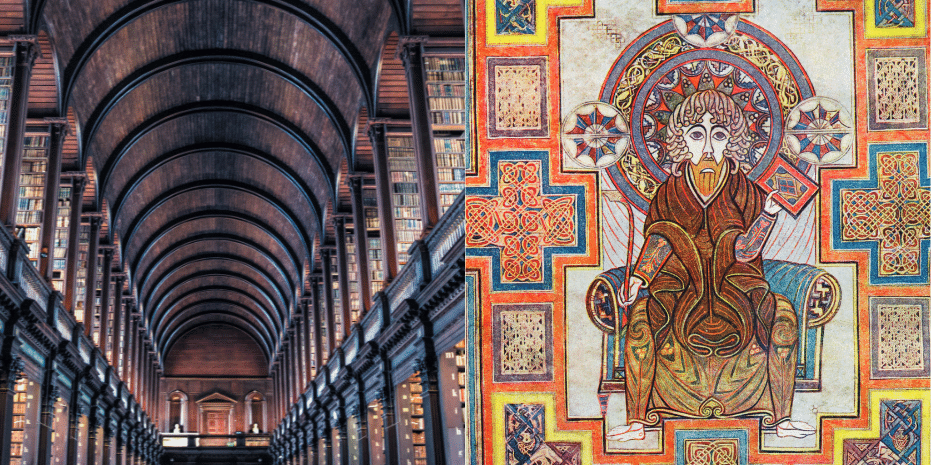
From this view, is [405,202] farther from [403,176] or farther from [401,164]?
[401,164]

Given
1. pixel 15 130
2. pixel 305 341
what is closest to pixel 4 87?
pixel 15 130

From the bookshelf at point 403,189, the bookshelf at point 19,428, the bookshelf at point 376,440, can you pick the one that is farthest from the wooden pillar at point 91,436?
the bookshelf at point 403,189

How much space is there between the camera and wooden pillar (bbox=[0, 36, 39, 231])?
1403 cm

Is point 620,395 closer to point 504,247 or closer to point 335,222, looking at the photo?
point 504,247

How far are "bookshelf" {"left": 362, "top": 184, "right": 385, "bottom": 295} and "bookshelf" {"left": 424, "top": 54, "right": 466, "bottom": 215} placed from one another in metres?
5.25

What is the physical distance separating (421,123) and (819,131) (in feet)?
35.2

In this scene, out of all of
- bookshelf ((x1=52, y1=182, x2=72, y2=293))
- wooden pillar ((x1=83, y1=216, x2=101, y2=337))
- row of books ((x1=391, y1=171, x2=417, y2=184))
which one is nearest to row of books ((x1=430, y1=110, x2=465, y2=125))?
row of books ((x1=391, y1=171, x2=417, y2=184))

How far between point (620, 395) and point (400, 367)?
12523mm

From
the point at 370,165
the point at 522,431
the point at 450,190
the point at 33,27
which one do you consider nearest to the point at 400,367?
the point at 450,190

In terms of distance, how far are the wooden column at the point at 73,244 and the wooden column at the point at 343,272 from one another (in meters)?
6.15

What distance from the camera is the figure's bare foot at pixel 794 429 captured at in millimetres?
4590

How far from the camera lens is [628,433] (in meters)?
4.60

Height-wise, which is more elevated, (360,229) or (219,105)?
(219,105)

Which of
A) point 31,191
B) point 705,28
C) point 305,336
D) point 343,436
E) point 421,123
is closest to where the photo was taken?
point 705,28
